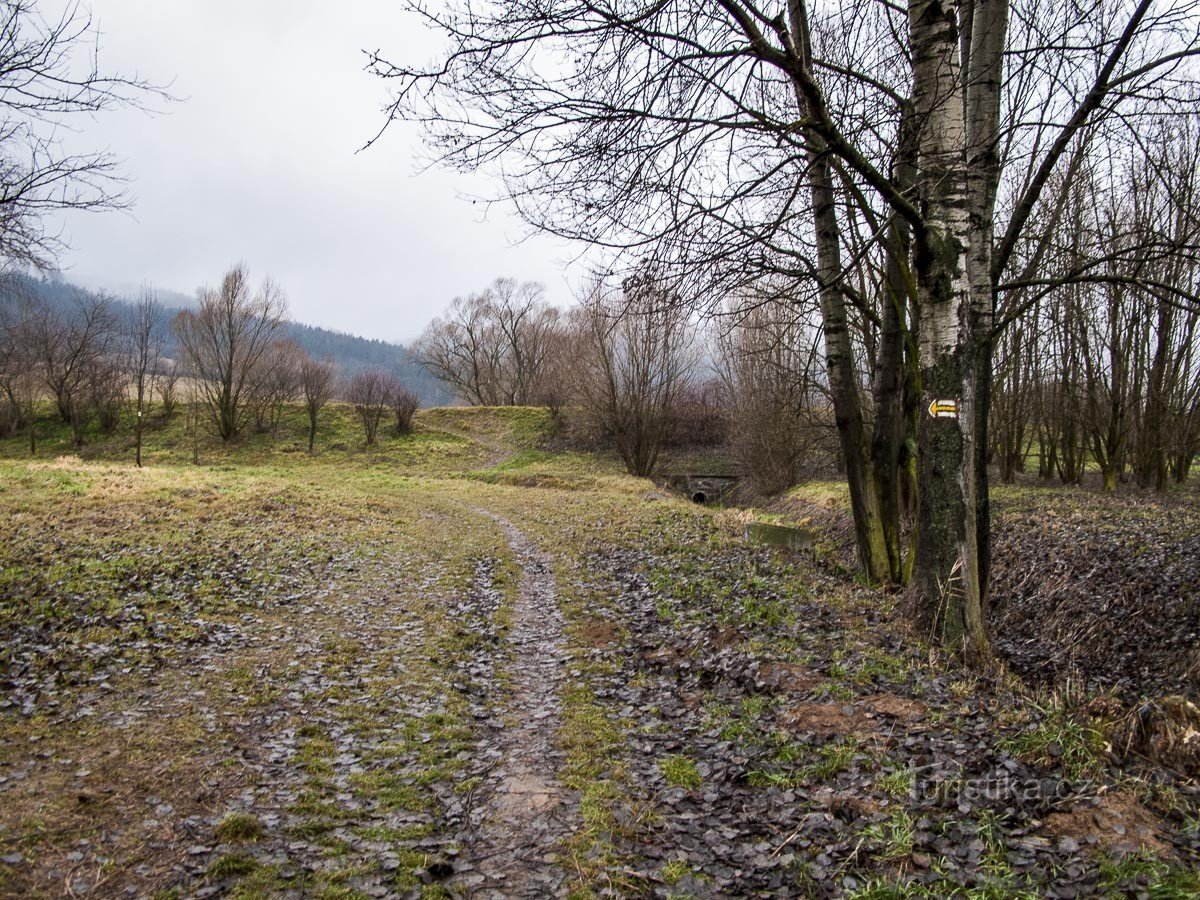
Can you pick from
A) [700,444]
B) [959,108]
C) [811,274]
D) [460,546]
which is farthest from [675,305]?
[700,444]

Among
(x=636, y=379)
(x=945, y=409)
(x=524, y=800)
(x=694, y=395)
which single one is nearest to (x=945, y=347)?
(x=945, y=409)

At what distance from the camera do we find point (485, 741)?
5.31m

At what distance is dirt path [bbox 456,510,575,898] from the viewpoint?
11.9ft

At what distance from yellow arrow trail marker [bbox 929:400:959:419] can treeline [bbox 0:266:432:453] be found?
41.2 m

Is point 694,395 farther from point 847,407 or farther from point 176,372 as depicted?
point 176,372

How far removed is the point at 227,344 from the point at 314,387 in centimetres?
566

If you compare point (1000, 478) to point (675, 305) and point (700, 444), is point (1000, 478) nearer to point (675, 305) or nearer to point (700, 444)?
point (700, 444)

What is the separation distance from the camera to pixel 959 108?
582cm

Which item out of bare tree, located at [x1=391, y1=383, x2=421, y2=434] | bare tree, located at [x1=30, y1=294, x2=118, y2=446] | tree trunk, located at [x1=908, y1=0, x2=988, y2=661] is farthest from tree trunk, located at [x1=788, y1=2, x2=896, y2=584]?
bare tree, located at [x1=30, y1=294, x2=118, y2=446]

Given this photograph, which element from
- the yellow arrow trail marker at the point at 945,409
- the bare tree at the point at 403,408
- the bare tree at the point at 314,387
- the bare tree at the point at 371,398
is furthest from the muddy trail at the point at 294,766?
the bare tree at the point at 403,408

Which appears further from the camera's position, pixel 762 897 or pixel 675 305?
pixel 675 305

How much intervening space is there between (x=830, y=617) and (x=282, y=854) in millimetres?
6023

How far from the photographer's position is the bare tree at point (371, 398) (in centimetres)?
4384

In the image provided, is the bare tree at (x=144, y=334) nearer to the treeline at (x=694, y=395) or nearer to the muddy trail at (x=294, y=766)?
the treeline at (x=694, y=395)
